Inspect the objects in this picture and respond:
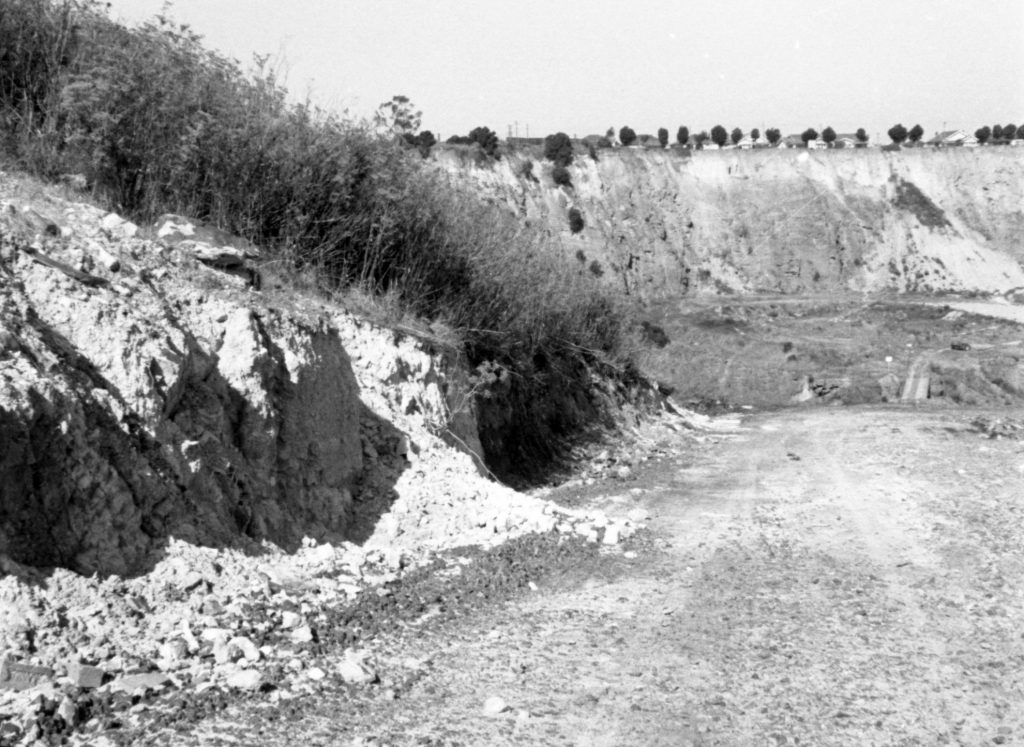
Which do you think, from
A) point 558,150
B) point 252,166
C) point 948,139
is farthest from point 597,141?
point 252,166

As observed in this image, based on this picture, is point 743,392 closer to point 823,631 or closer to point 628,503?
point 628,503

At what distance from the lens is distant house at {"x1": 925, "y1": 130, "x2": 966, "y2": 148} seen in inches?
3167

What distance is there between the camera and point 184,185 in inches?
392

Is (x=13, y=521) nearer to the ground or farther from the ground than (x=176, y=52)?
Answer: nearer to the ground

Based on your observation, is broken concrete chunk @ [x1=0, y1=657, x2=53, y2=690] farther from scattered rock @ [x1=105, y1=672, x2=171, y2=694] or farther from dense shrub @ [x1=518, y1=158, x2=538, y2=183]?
dense shrub @ [x1=518, y1=158, x2=538, y2=183]

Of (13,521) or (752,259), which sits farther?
(752,259)

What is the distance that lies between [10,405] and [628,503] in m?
7.27

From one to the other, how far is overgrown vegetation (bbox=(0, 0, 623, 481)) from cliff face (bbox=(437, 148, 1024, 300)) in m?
53.4

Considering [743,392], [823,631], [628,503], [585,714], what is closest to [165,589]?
[585,714]

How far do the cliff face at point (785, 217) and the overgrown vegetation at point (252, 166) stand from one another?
175 ft

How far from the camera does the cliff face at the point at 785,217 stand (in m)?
69.2

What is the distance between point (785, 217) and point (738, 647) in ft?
231

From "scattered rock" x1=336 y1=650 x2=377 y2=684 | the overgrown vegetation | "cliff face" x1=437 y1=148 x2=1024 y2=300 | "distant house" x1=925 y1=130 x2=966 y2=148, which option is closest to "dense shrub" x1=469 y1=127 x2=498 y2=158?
Answer: "cliff face" x1=437 y1=148 x2=1024 y2=300

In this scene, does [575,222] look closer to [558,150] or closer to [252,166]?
[558,150]
